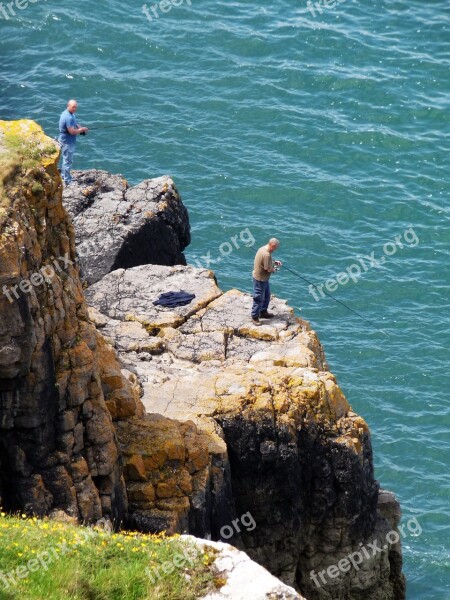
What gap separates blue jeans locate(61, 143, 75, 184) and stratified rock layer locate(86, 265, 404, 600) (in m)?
7.44

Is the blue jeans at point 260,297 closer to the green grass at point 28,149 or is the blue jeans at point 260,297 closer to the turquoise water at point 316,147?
the turquoise water at point 316,147

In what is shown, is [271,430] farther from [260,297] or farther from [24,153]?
[24,153]

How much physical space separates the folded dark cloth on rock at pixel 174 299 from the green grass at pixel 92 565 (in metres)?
11.1

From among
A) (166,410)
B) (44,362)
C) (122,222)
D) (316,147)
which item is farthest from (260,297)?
(316,147)

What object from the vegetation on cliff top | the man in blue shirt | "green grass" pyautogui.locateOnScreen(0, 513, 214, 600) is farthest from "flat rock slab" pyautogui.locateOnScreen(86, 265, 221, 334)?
"green grass" pyautogui.locateOnScreen(0, 513, 214, 600)

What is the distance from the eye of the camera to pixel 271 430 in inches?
968

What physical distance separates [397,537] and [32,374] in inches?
458

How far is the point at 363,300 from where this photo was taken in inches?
1550

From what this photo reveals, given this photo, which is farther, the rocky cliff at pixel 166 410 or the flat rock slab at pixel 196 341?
the flat rock slab at pixel 196 341

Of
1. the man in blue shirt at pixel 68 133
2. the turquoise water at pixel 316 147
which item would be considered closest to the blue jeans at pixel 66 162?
the man in blue shirt at pixel 68 133

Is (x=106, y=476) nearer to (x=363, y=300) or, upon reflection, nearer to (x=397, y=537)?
(x=397, y=537)

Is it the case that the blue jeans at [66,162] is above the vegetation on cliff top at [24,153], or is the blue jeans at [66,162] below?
below

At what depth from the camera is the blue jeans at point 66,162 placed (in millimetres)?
35156

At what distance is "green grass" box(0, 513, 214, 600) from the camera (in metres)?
16.4
